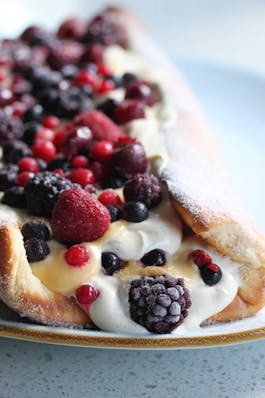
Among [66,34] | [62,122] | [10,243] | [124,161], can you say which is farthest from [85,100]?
[10,243]

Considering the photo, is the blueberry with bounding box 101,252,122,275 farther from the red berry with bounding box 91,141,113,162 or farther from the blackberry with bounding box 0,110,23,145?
the blackberry with bounding box 0,110,23,145

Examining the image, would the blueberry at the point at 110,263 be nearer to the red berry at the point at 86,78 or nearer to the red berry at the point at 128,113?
the red berry at the point at 128,113

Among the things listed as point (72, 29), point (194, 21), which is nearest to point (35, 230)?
point (72, 29)

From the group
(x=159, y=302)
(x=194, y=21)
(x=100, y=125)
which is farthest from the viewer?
(x=194, y=21)

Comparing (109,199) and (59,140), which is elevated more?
(109,199)

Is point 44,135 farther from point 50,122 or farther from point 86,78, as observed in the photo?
point 86,78

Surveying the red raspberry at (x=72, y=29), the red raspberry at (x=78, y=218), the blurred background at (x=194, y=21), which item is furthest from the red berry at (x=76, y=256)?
the blurred background at (x=194, y=21)
